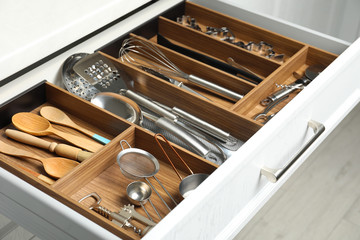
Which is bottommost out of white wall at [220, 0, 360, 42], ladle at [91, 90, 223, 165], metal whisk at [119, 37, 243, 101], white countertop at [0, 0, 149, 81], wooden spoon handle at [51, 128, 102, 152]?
white wall at [220, 0, 360, 42]

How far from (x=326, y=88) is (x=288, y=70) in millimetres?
241

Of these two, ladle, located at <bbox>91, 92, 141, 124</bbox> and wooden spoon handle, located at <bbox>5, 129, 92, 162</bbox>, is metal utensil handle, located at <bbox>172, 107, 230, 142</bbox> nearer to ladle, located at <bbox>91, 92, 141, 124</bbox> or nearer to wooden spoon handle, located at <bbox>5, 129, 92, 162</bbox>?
ladle, located at <bbox>91, 92, 141, 124</bbox>

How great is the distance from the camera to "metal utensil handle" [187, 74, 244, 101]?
123cm

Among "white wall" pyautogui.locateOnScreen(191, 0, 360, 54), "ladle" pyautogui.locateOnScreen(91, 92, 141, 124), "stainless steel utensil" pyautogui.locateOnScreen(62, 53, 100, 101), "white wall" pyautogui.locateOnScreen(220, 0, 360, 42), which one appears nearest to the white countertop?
"stainless steel utensil" pyautogui.locateOnScreen(62, 53, 100, 101)

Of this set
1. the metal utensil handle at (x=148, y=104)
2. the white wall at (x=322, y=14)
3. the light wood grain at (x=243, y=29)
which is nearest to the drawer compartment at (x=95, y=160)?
the metal utensil handle at (x=148, y=104)

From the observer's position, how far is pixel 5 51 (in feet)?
3.35

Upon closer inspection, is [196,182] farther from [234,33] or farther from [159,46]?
[234,33]

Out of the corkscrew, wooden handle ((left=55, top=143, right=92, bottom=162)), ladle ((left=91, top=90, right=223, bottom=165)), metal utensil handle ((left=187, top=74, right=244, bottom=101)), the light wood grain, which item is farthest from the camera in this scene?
the light wood grain

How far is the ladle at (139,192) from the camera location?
0.95 meters

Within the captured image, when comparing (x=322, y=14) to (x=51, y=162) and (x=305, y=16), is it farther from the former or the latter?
(x=51, y=162)

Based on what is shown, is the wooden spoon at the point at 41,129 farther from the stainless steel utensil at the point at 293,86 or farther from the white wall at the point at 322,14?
the white wall at the point at 322,14

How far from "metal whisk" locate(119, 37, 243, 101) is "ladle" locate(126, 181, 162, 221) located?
1.20 ft

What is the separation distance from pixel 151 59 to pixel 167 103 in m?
0.21

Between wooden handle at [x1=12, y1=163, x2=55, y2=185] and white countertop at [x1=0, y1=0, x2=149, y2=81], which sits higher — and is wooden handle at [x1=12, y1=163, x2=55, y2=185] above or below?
below
